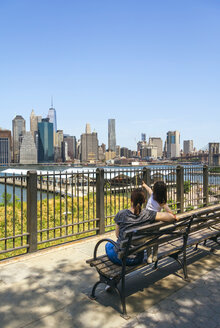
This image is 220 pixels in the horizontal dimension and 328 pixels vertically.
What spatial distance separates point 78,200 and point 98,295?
2.57 m

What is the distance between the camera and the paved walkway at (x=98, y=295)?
320cm

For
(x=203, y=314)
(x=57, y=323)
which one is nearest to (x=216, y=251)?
(x=203, y=314)

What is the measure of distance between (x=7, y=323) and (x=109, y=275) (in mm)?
1267

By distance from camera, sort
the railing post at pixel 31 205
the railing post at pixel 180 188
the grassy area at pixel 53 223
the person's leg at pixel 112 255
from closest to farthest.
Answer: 1. the person's leg at pixel 112 255
2. the railing post at pixel 31 205
3. the grassy area at pixel 53 223
4. the railing post at pixel 180 188

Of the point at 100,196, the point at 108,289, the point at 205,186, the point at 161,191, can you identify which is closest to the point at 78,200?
the point at 100,196

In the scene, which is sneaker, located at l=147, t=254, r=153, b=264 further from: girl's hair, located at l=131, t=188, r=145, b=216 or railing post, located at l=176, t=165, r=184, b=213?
railing post, located at l=176, t=165, r=184, b=213

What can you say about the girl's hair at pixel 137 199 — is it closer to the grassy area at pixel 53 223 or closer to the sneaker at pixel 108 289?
the sneaker at pixel 108 289

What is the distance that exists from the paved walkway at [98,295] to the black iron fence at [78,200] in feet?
2.57

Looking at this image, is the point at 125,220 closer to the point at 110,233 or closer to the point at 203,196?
the point at 110,233

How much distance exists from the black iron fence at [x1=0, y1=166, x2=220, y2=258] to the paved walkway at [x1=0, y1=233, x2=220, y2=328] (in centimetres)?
78

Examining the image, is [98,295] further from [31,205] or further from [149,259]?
[31,205]

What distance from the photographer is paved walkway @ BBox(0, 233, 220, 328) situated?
10.5ft

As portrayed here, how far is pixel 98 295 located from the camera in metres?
3.80

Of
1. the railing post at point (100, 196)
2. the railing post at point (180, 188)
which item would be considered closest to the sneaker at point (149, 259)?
the railing post at point (100, 196)
